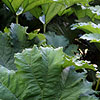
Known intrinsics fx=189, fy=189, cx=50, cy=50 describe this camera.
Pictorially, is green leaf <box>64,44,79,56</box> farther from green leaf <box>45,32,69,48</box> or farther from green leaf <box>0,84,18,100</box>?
green leaf <box>0,84,18,100</box>

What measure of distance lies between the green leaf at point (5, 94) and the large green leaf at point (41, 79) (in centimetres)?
1

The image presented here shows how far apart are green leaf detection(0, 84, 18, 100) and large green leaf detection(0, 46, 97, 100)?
0.01 m

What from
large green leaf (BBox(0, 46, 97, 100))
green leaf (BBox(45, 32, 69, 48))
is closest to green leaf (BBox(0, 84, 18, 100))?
large green leaf (BBox(0, 46, 97, 100))

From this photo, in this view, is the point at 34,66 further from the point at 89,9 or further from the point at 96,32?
the point at 89,9

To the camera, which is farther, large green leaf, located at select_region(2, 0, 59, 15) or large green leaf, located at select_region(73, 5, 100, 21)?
large green leaf, located at select_region(73, 5, 100, 21)

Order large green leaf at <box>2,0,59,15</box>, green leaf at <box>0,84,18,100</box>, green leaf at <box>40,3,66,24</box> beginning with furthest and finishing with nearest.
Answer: green leaf at <box>40,3,66,24</box>
large green leaf at <box>2,0,59,15</box>
green leaf at <box>0,84,18,100</box>

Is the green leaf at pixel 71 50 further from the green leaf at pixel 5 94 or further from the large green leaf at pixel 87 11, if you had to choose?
the green leaf at pixel 5 94

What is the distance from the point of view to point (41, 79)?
65 cm

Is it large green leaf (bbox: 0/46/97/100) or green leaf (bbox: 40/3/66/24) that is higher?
green leaf (bbox: 40/3/66/24)

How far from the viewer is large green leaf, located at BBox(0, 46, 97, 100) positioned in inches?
25.2

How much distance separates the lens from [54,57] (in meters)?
0.67

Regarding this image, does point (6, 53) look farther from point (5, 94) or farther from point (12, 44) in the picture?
point (5, 94)

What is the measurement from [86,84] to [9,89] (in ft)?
0.88

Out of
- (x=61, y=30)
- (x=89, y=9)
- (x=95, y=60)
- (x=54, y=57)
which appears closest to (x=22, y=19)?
(x=61, y=30)
